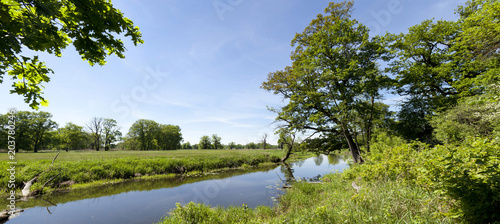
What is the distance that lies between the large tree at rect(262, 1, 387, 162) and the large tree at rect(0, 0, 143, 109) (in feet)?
47.1

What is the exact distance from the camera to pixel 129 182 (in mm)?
14109

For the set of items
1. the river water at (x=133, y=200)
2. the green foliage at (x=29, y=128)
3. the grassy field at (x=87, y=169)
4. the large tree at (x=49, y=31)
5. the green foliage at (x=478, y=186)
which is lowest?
the river water at (x=133, y=200)

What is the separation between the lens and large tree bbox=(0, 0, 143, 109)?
8.09ft

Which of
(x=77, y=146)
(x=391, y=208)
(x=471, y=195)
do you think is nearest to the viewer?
(x=471, y=195)

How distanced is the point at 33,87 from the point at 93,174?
13460 mm

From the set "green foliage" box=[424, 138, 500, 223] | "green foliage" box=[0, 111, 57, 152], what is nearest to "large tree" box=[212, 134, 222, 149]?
"green foliage" box=[0, 111, 57, 152]

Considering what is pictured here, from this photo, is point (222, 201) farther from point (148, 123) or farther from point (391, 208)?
point (148, 123)

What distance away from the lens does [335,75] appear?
14.7m

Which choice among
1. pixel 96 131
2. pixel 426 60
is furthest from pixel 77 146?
pixel 426 60

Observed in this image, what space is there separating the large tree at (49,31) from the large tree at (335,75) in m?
14.4

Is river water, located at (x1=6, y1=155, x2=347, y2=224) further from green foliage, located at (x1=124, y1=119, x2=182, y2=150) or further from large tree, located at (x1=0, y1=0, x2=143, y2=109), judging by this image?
green foliage, located at (x1=124, y1=119, x2=182, y2=150)

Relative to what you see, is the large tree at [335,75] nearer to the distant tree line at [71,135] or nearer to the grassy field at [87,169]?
the grassy field at [87,169]

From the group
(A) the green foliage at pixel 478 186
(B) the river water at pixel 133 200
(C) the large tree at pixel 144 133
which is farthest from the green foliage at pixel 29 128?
(A) the green foliage at pixel 478 186

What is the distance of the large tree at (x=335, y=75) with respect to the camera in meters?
14.0
